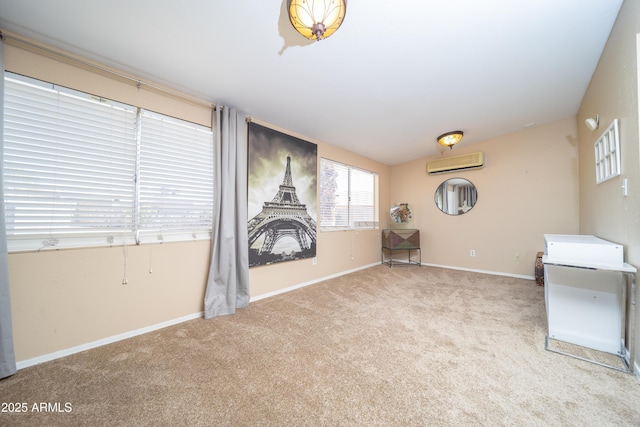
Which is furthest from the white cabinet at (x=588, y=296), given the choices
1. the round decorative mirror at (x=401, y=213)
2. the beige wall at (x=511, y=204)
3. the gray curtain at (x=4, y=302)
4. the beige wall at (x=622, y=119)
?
the gray curtain at (x=4, y=302)

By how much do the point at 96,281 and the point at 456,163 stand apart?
535 centimetres

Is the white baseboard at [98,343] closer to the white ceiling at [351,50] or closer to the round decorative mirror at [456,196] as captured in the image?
the white ceiling at [351,50]

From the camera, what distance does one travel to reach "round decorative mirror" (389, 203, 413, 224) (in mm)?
5148

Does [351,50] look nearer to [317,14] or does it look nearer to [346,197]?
[317,14]

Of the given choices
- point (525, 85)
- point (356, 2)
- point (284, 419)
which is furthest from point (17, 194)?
point (525, 85)

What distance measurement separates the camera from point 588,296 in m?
1.84

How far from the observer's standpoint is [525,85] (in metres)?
2.60

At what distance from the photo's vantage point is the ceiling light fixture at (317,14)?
1.26 m

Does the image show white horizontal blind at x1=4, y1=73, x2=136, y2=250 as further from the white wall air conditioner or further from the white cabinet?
the white wall air conditioner

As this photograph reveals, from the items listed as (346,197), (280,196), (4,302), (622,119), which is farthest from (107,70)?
(622,119)

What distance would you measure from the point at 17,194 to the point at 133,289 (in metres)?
1.02

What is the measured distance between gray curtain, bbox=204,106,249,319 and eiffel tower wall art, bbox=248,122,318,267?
184mm

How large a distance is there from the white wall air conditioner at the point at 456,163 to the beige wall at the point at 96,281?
4163mm

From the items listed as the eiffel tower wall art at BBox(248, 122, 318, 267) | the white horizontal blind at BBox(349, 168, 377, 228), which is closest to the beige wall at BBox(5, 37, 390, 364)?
the eiffel tower wall art at BBox(248, 122, 318, 267)
